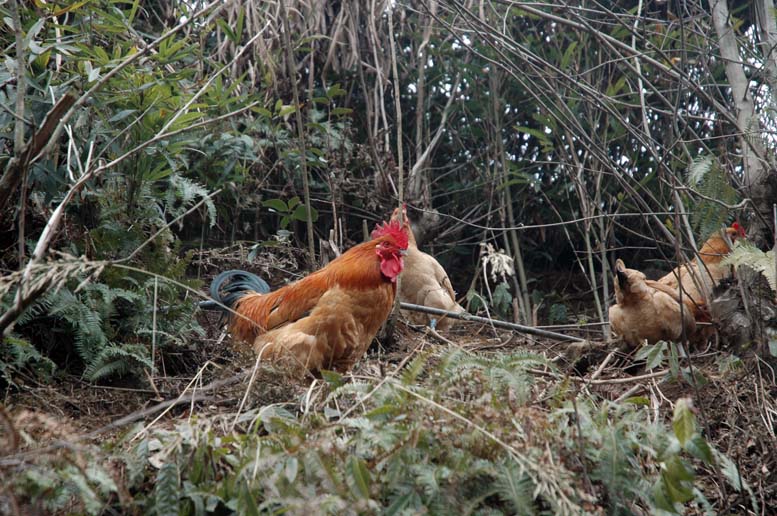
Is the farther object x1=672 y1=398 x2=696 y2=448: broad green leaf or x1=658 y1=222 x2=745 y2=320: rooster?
x1=658 y1=222 x2=745 y2=320: rooster

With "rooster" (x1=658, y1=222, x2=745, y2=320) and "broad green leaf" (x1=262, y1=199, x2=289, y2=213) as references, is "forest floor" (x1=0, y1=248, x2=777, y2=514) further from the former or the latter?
"broad green leaf" (x1=262, y1=199, x2=289, y2=213)

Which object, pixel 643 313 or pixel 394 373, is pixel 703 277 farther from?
pixel 394 373

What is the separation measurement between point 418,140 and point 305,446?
498 centimetres

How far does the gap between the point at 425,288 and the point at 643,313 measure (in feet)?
6.83

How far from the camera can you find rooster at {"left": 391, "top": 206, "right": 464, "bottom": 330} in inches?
255

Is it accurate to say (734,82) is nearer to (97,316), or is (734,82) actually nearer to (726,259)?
(726,259)

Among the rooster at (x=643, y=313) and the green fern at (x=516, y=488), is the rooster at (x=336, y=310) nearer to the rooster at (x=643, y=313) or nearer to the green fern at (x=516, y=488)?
the rooster at (x=643, y=313)

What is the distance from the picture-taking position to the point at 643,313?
4.93m

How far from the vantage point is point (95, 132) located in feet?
14.6

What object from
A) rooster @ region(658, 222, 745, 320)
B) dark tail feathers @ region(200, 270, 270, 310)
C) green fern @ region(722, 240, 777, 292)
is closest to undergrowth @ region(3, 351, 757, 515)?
green fern @ region(722, 240, 777, 292)

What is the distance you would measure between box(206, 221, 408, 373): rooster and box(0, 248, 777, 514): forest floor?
0.17 meters

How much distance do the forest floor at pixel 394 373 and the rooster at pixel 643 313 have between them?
0.53ft

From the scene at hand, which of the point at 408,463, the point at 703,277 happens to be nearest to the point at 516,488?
the point at 408,463

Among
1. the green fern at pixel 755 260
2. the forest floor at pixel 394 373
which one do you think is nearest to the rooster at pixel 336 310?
the forest floor at pixel 394 373
